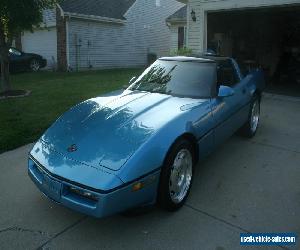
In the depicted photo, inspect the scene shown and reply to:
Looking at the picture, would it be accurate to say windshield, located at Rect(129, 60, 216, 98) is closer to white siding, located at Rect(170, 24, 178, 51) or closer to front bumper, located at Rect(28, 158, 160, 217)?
front bumper, located at Rect(28, 158, 160, 217)

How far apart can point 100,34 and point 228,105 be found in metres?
16.3

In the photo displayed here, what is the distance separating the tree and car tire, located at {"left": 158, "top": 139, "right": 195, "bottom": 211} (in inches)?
303

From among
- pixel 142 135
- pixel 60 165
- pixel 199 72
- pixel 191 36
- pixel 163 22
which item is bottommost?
pixel 60 165

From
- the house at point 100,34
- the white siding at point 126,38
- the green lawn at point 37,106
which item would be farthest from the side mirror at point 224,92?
the white siding at point 126,38

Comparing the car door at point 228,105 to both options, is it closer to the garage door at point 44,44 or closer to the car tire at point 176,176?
the car tire at point 176,176

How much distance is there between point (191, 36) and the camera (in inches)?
450

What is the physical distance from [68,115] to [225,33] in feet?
34.3

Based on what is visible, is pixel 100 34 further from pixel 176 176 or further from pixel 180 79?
pixel 176 176

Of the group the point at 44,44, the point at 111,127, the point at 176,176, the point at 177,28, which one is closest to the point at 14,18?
the point at 111,127

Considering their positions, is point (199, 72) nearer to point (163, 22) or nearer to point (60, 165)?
point (60, 165)

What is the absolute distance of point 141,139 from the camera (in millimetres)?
3338

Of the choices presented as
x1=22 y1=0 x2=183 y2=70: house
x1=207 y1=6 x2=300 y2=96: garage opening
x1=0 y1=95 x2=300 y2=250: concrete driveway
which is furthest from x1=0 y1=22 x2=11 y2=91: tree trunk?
x1=207 y1=6 x2=300 y2=96: garage opening

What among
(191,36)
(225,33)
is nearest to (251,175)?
(191,36)

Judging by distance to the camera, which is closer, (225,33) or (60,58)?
(225,33)
